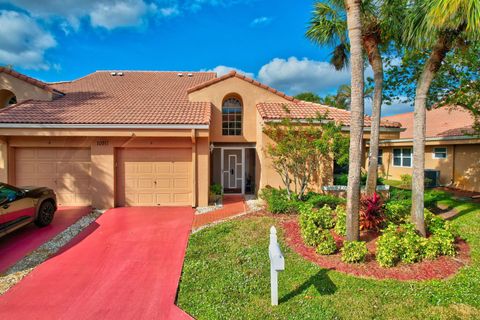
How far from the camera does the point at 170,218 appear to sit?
928 centimetres

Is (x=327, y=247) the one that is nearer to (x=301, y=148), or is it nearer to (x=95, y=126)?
(x=301, y=148)

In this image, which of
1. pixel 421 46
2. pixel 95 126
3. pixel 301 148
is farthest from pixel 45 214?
pixel 421 46

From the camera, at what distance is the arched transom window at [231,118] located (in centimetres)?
1324

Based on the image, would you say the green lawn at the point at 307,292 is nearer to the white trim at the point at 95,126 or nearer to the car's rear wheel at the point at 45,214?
the car's rear wheel at the point at 45,214

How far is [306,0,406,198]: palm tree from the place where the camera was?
8211 millimetres

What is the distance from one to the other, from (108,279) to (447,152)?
21.1m

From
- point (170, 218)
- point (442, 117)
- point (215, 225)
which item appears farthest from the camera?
point (442, 117)

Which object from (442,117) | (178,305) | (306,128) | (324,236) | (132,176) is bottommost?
(178,305)

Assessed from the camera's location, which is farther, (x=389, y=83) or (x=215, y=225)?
(x=389, y=83)

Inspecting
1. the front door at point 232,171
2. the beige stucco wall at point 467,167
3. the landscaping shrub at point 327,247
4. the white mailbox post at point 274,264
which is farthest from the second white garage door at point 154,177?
the beige stucco wall at point 467,167

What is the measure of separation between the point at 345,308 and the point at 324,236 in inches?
87.2

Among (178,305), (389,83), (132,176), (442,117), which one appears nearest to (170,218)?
(132,176)

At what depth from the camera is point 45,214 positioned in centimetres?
817

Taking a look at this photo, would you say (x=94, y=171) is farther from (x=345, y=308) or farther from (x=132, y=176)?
(x=345, y=308)
